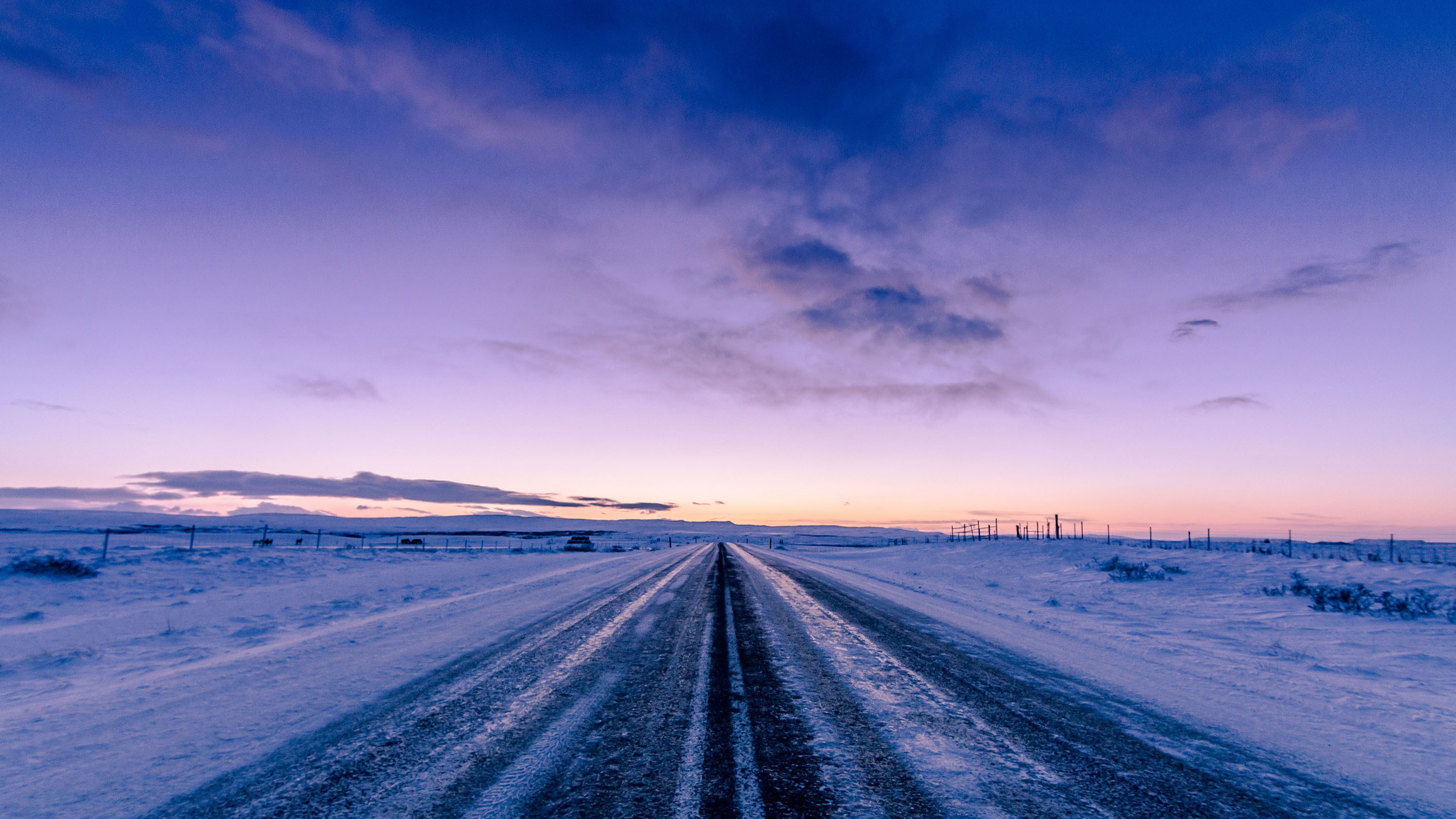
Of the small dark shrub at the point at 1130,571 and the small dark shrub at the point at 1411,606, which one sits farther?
the small dark shrub at the point at 1130,571

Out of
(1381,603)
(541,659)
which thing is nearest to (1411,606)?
(1381,603)

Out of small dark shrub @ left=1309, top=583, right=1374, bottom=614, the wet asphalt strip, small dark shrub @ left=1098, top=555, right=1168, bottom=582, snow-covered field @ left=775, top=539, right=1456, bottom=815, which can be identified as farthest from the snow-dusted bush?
the wet asphalt strip

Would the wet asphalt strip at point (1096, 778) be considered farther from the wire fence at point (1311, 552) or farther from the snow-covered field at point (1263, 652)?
the wire fence at point (1311, 552)

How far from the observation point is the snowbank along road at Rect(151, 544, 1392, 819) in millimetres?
3928

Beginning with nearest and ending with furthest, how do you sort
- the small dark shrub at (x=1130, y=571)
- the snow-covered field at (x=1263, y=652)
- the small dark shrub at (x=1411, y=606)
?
the snow-covered field at (x=1263, y=652) → the small dark shrub at (x=1411, y=606) → the small dark shrub at (x=1130, y=571)

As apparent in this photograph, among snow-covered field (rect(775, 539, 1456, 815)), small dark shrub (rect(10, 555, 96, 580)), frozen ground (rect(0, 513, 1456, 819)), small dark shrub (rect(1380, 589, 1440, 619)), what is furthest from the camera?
small dark shrub (rect(10, 555, 96, 580))

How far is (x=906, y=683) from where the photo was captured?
7055mm

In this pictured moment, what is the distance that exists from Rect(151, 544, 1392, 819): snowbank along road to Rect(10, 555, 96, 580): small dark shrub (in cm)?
2070

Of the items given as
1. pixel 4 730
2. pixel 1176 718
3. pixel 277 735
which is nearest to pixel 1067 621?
pixel 1176 718

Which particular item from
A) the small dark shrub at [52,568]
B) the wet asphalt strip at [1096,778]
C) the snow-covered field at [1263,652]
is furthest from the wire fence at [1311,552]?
the small dark shrub at [52,568]

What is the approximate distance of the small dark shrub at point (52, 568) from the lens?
19.5 metres

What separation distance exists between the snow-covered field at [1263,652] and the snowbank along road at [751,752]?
0.80 meters

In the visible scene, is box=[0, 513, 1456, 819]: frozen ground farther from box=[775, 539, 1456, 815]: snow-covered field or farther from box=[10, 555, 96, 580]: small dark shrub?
box=[10, 555, 96, 580]: small dark shrub

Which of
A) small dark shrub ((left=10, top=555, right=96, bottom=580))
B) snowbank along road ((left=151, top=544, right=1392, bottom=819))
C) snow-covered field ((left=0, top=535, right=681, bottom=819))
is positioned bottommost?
small dark shrub ((left=10, top=555, right=96, bottom=580))
